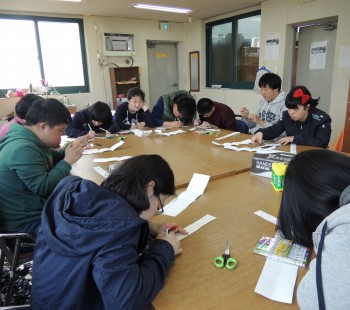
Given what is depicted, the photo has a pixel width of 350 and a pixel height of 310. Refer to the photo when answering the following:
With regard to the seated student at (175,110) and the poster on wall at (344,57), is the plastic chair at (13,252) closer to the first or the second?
the seated student at (175,110)

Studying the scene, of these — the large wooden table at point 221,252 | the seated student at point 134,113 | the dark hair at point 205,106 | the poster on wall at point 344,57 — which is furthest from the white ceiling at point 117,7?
the large wooden table at point 221,252

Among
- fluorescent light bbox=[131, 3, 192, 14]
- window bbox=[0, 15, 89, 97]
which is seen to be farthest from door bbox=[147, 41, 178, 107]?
window bbox=[0, 15, 89, 97]

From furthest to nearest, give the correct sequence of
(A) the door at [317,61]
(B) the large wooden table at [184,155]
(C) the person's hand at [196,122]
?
(A) the door at [317,61], (C) the person's hand at [196,122], (B) the large wooden table at [184,155]

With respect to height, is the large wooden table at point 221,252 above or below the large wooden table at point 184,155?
above

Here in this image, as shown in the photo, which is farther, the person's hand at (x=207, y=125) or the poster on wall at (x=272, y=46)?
the poster on wall at (x=272, y=46)

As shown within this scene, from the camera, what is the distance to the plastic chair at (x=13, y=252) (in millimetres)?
1165

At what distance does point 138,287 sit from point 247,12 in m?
5.59

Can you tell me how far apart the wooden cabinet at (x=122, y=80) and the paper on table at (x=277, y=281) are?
5.23 metres

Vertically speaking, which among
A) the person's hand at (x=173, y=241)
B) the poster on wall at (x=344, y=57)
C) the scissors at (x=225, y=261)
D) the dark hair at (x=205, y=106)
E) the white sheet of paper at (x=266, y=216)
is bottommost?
the white sheet of paper at (x=266, y=216)

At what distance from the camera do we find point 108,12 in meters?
5.23

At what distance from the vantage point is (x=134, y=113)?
12.1 feet

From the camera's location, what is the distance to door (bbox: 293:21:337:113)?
14.4 feet

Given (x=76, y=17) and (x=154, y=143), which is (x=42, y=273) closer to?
(x=154, y=143)

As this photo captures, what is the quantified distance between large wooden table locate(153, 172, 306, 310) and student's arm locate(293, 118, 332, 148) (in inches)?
40.7
